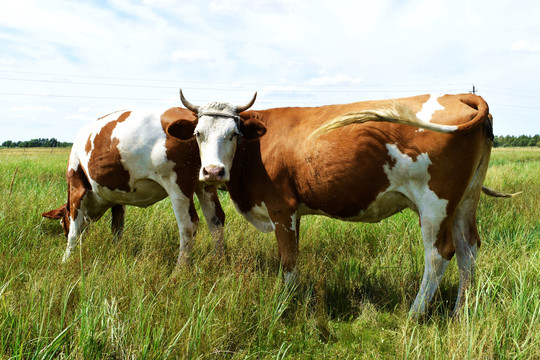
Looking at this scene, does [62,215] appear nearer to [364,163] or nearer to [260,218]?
[260,218]

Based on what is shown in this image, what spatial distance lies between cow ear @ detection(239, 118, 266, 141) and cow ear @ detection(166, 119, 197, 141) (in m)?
0.57

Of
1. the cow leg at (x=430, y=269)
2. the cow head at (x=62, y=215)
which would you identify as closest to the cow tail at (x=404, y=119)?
the cow leg at (x=430, y=269)

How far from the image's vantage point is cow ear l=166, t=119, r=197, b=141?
4512mm

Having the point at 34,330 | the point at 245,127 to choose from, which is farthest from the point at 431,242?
the point at 34,330

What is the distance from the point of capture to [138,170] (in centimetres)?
495

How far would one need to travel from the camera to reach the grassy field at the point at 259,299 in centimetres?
287

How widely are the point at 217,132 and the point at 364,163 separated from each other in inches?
59.7

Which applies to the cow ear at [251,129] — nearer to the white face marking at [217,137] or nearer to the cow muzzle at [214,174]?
the white face marking at [217,137]

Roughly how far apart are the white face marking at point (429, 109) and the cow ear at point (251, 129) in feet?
5.28

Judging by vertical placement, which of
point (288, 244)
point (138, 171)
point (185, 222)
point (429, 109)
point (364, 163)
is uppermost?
point (429, 109)

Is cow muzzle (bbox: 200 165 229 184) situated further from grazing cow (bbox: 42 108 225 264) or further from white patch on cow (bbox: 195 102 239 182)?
grazing cow (bbox: 42 108 225 264)

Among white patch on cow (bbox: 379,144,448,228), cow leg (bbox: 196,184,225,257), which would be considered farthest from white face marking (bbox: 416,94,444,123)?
cow leg (bbox: 196,184,225,257)

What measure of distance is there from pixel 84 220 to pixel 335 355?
4.04m

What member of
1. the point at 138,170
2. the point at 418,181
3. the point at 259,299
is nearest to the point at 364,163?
the point at 418,181
